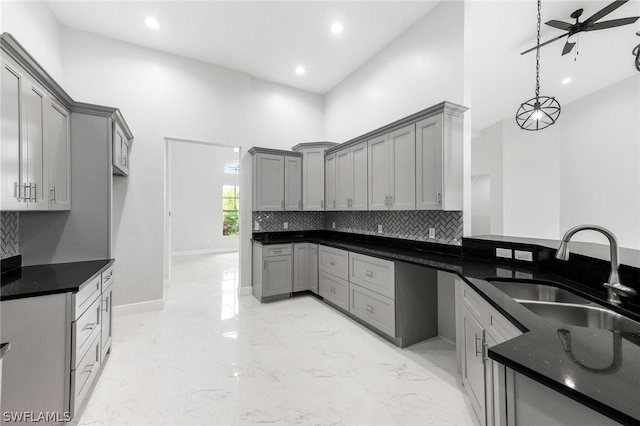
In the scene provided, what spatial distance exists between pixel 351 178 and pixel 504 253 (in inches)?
82.3

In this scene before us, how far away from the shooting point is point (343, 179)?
3955 mm

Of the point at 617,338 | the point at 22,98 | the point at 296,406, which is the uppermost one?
the point at 22,98

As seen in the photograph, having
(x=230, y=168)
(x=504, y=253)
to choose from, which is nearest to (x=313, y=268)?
(x=504, y=253)

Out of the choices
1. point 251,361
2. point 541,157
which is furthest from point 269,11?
point 541,157

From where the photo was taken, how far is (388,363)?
7.67 feet

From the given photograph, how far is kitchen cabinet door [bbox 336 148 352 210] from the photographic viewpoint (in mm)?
3834

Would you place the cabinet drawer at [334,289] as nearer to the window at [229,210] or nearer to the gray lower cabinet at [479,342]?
the gray lower cabinet at [479,342]

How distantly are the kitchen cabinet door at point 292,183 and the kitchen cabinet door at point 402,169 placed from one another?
178 cm

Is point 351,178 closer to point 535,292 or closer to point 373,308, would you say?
point 373,308

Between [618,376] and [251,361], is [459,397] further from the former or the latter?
[251,361]

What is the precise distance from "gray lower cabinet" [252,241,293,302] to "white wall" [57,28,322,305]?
428mm

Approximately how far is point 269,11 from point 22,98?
2.52 metres

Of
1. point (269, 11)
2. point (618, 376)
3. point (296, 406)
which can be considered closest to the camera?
point (618, 376)

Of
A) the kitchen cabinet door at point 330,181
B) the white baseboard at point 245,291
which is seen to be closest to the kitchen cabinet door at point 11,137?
the white baseboard at point 245,291
